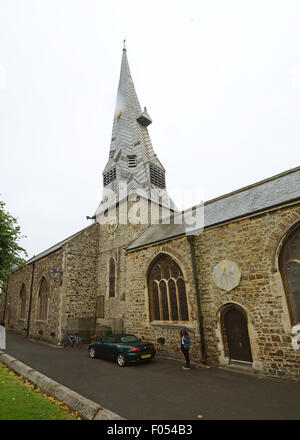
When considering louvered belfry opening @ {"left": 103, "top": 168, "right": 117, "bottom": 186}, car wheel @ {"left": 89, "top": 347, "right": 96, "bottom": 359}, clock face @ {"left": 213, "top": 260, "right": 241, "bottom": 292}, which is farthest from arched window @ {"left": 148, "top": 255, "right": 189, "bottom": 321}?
louvered belfry opening @ {"left": 103, "top": 168, "right": 117, "bottom": 186}

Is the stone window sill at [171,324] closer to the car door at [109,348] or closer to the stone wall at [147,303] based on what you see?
the stone wall at [147,303]

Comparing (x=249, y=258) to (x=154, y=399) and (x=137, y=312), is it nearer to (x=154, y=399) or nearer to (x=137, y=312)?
(x=154, y=399)

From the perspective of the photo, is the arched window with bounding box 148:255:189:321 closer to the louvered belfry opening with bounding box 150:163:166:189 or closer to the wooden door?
the wooden door

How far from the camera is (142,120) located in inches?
990

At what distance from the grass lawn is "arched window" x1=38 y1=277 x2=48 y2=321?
1346 cm

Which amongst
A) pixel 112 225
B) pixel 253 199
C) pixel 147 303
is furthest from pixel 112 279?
pixel 253 199

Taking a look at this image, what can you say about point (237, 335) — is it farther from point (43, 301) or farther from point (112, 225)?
point (43, 301)

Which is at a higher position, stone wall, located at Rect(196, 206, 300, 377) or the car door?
stone wall, located at Rect(196, 206, 300, 377)

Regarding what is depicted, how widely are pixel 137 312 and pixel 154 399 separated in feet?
23.0

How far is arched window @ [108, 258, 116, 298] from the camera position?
16.3 m

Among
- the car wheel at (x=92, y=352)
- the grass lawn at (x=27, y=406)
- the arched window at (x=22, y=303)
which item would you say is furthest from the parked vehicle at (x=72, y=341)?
the arched window at (x=22, y=303)

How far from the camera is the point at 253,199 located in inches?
407

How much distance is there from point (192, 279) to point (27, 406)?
7377 mm

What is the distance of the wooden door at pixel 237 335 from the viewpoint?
8.50 metres
